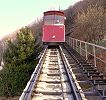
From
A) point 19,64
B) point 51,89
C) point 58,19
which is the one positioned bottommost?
point 19,64

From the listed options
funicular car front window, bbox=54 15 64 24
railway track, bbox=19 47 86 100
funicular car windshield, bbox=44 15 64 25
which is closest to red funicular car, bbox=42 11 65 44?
funicular car windshield, bbox=44 15 64 25

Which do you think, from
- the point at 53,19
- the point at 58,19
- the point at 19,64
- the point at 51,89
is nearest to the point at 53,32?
the point at 53,19

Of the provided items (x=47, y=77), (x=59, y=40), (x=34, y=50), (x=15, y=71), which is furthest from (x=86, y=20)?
(x=47, y=77)

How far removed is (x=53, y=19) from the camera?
1102 inches

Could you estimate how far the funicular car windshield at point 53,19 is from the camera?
91.2ft

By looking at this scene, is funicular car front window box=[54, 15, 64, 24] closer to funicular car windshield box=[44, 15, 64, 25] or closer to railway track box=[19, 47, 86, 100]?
funicular car windshield box=[44, 15, 64, 25]

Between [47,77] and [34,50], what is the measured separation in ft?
59.4

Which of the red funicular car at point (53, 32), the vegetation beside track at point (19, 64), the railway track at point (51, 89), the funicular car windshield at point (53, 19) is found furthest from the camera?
the funicular car windshield at point (53, 19)

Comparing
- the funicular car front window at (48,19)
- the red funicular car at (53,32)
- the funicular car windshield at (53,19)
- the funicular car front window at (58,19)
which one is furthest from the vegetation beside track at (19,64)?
the funicular car front window at (58,19)

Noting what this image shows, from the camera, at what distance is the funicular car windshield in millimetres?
27812

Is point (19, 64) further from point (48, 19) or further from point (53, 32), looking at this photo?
point (48, 19)

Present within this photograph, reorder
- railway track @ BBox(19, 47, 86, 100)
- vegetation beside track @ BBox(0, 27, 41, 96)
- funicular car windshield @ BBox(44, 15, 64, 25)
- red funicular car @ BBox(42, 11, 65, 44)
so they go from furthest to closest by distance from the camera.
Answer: funicular car windshield @ BBox(44, 15, 64, 25) < red funicular car @ BBox(42, 11, 65, 44) < vegetation beside track @ BBox(0, 27, 41, 96) < railway track @ BBox(19, 47, 86, 100)

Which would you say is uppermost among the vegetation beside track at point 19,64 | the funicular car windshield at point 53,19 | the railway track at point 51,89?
the funicular car windshield at point 53,19

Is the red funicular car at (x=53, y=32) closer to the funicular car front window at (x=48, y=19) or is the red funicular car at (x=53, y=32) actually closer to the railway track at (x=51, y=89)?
the funicular car front window at (x=48, y=19)
